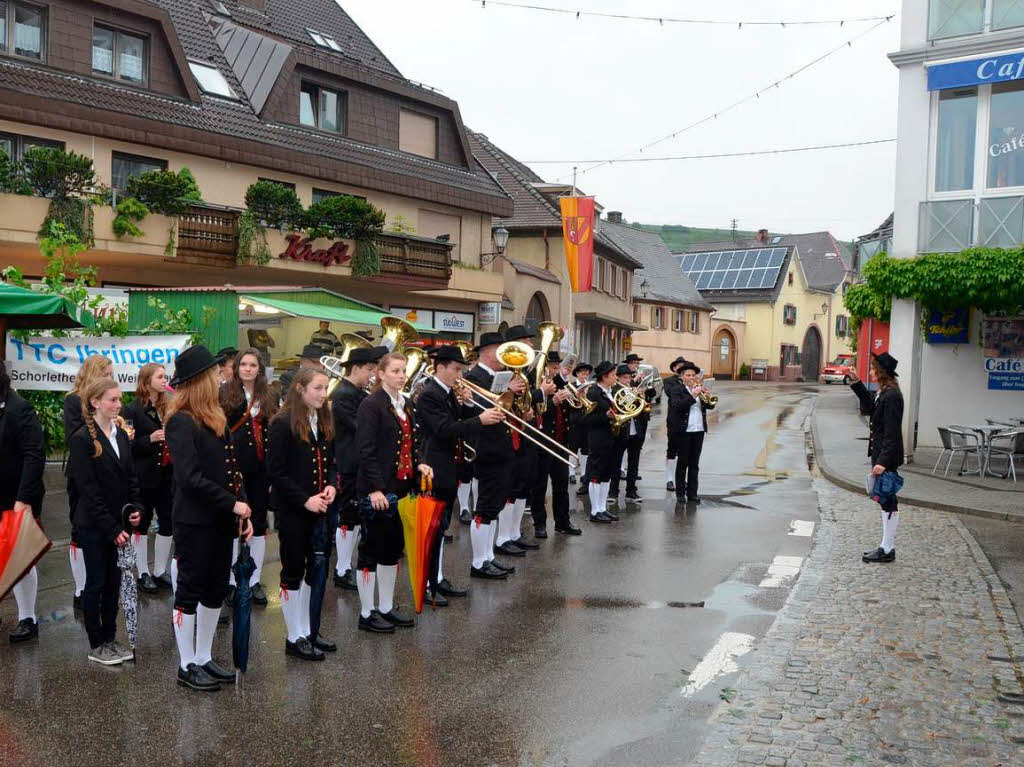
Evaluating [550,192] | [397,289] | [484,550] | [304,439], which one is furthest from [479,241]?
[304,439]

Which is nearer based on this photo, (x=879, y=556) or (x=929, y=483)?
(x=879, y=556)

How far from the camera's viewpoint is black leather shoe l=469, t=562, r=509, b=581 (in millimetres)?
8656

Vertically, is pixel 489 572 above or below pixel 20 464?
below

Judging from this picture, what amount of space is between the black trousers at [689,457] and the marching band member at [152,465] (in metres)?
7.43

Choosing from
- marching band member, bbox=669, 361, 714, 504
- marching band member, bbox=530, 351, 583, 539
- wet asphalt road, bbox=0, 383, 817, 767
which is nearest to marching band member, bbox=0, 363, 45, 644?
wet asphalt road, bbox=0, 383, 817, 767

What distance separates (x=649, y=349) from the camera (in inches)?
2164

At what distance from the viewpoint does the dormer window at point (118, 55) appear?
20.5 meters

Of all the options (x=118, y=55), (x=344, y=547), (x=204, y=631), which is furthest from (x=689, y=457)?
(x=118, y=55)

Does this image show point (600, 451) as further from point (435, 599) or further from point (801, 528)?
Result: point (435, 599)

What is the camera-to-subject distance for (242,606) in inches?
225

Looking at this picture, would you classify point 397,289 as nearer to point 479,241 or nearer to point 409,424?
point 479,241

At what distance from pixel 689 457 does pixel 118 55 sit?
50.4 ft

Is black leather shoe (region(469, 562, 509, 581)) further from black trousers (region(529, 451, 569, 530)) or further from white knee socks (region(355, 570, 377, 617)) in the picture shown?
black trousers (region(529, 451, 569, 530))

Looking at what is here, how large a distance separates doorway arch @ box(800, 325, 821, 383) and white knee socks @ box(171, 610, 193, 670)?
68.7m
